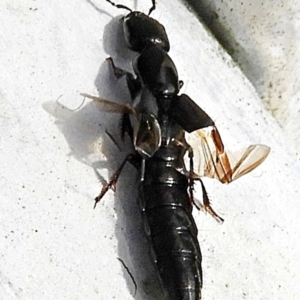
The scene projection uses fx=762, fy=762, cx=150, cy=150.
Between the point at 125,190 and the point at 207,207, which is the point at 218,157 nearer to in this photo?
the point at 207,207

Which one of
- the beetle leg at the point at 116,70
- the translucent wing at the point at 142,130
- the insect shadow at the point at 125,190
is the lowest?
the insect shadow at the point at 125,190

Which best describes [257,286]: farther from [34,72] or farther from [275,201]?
[34,72]

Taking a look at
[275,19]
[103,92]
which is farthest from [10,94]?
[275,19]

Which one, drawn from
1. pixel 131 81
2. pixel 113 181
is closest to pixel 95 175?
pixel 113 181

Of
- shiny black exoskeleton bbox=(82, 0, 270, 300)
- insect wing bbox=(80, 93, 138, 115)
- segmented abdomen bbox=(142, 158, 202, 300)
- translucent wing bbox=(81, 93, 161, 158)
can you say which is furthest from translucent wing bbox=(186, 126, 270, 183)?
insect wing bbox=(80, 93, 138, 115)

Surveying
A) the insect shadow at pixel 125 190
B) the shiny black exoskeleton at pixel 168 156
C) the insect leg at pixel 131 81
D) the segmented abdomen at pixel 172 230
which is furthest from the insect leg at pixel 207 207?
the insect leg at pixel 131 81

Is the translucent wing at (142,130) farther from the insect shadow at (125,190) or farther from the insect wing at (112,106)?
the insect shadow at (125,190)
